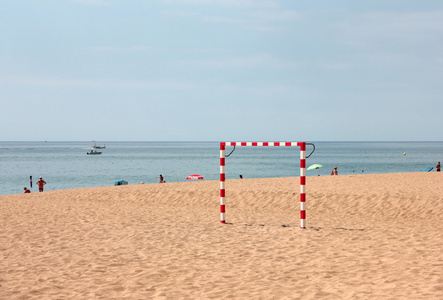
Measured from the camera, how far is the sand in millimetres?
5879

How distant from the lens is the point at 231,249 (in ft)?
27.7

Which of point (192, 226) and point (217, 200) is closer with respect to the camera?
point (192, 226)

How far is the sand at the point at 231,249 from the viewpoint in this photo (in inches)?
231

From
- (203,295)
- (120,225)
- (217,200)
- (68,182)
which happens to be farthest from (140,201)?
(68,182)

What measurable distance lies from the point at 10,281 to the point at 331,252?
5305 mm

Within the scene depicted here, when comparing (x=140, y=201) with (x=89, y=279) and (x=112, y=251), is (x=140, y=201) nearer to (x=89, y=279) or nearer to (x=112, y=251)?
(x=112, y=251)

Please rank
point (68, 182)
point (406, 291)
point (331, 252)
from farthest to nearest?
point (68, 182)
point (331, 252)
point (406, 291)

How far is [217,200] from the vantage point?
1708 centimetres

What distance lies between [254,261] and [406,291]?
8.69 feet

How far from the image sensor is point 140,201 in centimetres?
1800

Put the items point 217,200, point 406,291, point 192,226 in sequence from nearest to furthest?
1. point 406,291
2. point 192,226
3. point 217,200

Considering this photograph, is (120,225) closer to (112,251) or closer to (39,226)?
(39,226)

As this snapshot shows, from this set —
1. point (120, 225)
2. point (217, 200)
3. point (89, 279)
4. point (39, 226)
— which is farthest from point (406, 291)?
point (217, 200)

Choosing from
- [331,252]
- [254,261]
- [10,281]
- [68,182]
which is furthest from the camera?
[68,182]
